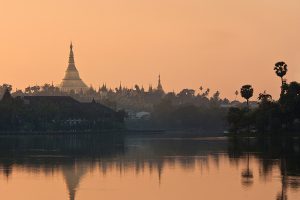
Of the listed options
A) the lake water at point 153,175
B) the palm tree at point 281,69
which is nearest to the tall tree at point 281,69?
the palm tree at point 281,69

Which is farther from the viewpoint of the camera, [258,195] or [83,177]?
[83,177]

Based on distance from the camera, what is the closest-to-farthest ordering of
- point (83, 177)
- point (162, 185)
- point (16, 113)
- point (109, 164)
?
1. point (162, 185)
2. point (83, 177)
3. point (109, 164)
4. point (16, 113)

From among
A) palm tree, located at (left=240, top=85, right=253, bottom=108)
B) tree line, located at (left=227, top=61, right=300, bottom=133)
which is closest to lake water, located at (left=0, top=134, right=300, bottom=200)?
tree line, located at (left=227, top=61, right=300, bottom=133)

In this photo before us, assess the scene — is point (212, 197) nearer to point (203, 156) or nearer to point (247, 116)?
point (203, 156)

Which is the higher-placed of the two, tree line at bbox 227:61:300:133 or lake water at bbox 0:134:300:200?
tree line at bbox 227:61:300:133

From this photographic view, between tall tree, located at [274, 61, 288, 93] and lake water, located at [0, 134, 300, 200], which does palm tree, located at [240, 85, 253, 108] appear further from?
lake water, located at [0, 134, 300, 200]

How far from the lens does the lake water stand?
183ft

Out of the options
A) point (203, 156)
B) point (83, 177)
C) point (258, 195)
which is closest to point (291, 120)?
point (203, 156)

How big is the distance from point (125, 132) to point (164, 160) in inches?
4413

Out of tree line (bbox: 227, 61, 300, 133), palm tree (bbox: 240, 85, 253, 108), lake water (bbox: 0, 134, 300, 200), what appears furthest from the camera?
palm tree (bbox: 240, 85, 253, 108)

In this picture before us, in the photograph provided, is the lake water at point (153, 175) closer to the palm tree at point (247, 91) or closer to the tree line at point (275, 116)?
the tree line at point (275, 116)

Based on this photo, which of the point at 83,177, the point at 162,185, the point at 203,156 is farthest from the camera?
the point at 203,156

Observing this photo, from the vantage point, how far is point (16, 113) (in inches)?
6934

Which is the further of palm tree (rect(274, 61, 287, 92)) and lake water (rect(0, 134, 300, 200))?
palm tree (rect(274, 61, 287, 92))
